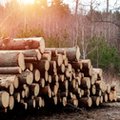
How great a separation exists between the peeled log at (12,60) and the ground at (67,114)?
1073 mm

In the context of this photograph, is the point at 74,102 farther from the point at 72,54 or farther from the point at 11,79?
the point at 11,79

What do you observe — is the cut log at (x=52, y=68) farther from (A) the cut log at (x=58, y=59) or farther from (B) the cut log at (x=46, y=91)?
(B) the cut log at (x=46, y=91)

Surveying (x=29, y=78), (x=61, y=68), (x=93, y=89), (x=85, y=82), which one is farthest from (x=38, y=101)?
(x=93, y=89)

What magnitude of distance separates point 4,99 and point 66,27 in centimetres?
2918

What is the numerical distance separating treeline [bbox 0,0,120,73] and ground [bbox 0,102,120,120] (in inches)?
279

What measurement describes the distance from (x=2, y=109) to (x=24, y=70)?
37.9 inches

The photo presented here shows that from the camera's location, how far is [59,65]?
948 centimetres

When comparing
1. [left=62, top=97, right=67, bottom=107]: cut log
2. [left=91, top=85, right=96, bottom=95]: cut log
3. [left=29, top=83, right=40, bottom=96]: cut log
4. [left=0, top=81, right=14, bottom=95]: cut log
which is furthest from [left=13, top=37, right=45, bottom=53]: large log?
[left=91, top=85, right=96, bottom=95]: cut log

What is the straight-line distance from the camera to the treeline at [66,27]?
2191 centimetres

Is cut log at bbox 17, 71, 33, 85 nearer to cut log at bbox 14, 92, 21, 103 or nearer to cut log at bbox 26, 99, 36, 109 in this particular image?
cut log at bbox 14, 92, 21, 103

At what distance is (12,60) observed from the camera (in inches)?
331

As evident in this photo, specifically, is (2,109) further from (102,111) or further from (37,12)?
(37,12)

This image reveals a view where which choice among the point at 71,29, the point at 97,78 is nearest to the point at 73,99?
the point at 97,78

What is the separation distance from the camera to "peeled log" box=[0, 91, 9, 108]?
779cm
